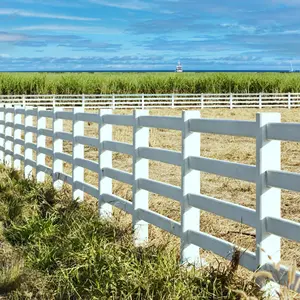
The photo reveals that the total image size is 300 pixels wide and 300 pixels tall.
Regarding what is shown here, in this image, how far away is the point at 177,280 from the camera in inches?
195

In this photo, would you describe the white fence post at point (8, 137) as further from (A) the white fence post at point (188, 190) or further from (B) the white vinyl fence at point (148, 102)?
(B) the white vinyl fence at point (148, 102)

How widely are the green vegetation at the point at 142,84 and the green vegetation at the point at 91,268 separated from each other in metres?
47.0

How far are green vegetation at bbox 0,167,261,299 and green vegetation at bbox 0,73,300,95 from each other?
1851 inches

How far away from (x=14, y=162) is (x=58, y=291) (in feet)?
32.1

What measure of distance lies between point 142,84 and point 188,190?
50763mm

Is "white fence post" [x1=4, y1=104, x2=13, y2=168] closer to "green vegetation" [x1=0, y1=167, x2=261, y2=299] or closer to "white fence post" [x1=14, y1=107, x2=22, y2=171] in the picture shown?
"white fence post" [x1=14, y1=107, x2=22, y2=171]

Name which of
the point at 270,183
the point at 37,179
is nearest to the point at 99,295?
the point at 270,183

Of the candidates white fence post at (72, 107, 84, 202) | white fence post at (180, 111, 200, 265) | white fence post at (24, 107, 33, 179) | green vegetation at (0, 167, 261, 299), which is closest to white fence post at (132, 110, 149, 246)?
green vegetation at (0, 167, 261, 299)

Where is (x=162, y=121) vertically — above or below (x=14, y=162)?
above

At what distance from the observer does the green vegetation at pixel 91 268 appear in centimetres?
494

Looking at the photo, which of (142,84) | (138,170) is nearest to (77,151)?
(138,170)

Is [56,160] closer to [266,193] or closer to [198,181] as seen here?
[198,181]

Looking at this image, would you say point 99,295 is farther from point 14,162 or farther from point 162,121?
point 14,162

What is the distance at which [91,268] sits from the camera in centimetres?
567
